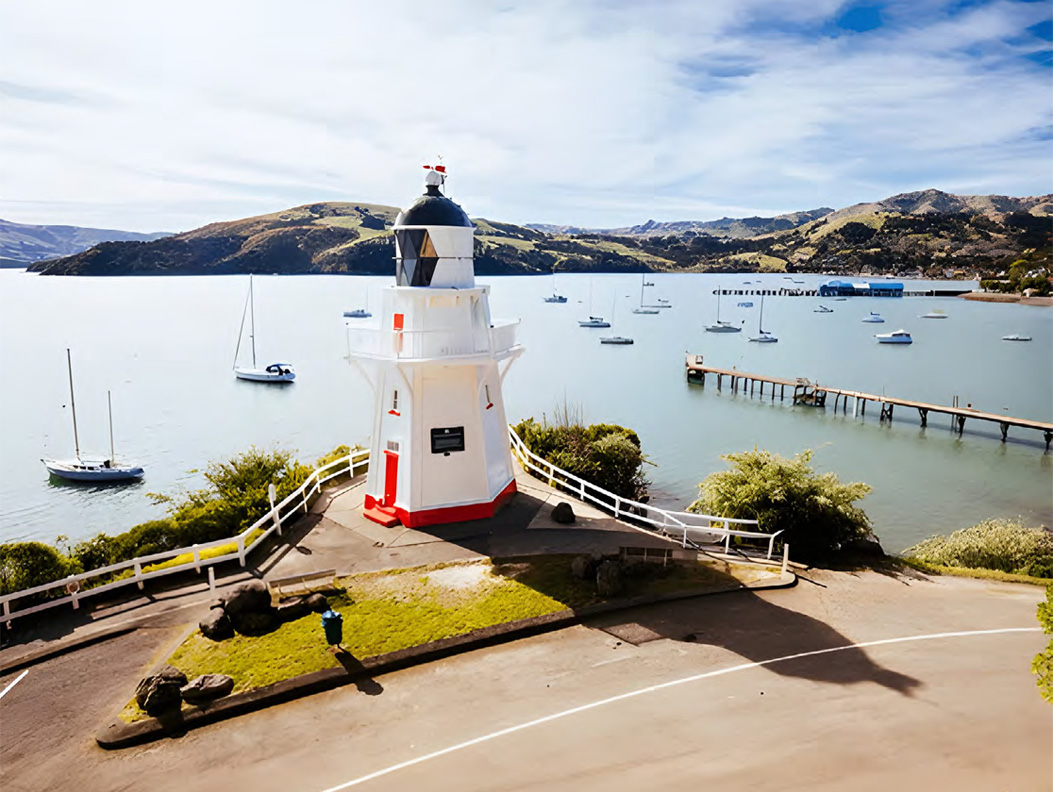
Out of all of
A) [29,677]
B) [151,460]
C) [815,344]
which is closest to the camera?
[29,677]

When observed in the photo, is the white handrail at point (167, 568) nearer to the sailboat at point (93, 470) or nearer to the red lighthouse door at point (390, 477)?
the red lighthouse door at point (390, 477)

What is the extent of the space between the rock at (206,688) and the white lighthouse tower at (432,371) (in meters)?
8.16

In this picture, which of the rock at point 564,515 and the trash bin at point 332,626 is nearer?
the trash bin at point 332,626

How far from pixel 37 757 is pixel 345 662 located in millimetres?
4778

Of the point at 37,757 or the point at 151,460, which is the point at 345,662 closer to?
the point at 37,757

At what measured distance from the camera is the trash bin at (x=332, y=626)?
12.5 m

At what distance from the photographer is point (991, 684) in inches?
485

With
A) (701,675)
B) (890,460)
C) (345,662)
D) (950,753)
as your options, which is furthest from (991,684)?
(890,460)

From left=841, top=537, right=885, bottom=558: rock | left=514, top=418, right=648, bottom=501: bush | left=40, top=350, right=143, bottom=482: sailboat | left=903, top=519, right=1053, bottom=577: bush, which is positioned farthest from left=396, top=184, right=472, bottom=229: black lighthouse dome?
left=40, top=350, right=143, bottom=482: sailboat

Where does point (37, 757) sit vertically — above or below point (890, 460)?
above

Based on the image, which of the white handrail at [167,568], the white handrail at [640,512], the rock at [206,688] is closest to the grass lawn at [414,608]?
the rock at [206,688]

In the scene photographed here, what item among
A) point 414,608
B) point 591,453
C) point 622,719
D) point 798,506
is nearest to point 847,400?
point 591,453

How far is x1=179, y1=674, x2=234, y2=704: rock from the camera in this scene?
1108cm

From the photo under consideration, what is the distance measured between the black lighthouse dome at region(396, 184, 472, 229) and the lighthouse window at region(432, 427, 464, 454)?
20.1 feet
